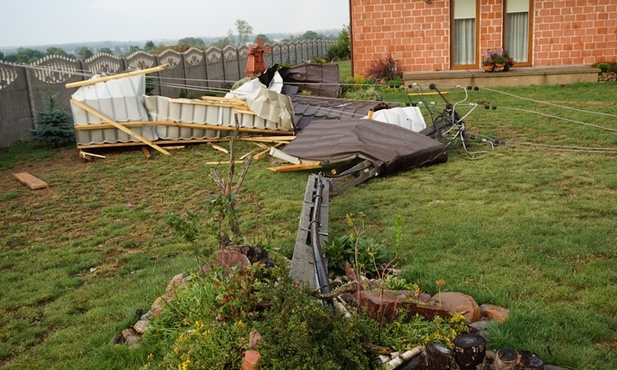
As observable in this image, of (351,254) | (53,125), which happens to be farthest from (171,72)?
(351,254)

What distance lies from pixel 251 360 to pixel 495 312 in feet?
6.55

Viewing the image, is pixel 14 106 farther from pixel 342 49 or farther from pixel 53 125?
pixel 342 49

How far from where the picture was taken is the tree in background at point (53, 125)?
13727 millimetres

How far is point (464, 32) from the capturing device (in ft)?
69.7

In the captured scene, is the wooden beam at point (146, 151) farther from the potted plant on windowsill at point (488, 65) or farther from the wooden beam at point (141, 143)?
the potted plant on windowsill at point (488, 65)

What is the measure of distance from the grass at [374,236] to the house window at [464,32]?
9.16 meters

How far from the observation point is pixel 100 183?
10875mm

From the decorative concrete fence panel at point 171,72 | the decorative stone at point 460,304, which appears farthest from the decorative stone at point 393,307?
the decorative concrete fence panel at point 171,72

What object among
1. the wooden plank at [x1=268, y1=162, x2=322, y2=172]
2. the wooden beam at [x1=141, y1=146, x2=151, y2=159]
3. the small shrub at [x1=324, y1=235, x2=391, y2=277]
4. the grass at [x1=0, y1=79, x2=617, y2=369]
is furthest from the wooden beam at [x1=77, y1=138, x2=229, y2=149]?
the small shrub at [x1=324, y1=235, x2=391, y2=277]

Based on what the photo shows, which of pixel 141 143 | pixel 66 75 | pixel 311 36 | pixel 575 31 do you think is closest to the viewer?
pixel 141 143

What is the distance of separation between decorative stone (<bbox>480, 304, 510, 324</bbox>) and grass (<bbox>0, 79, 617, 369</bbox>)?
82 millimetres

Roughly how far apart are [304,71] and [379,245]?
1190 centimetres

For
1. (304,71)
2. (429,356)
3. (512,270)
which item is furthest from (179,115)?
(429,356)

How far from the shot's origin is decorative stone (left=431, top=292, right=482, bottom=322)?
479cm
